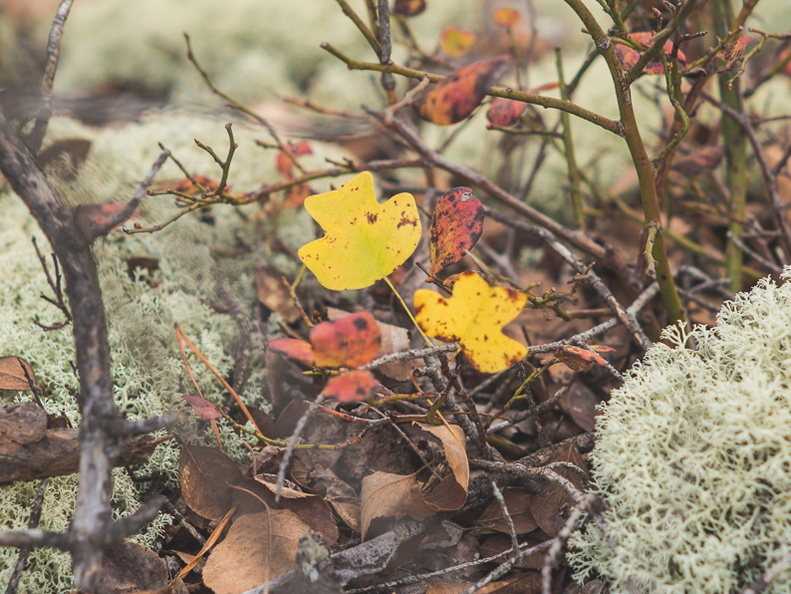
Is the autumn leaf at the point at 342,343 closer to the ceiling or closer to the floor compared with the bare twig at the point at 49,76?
closer to the floor

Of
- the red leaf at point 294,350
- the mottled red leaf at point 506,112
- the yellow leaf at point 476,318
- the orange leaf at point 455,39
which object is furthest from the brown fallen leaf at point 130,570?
the orange leaf at point 455,39

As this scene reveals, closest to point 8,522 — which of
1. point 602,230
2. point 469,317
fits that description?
point 469,317

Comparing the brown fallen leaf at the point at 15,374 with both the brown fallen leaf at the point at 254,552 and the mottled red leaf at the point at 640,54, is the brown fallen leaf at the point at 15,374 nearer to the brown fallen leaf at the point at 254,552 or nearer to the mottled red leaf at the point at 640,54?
the brown fallen leaf at the point at 254,552


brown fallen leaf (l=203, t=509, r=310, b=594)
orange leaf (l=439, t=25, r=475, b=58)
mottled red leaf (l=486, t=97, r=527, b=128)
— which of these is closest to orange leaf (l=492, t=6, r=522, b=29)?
orange leaf (l=439, t=25, r=475, b=58)

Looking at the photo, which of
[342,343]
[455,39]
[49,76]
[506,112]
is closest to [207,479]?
[342,343]

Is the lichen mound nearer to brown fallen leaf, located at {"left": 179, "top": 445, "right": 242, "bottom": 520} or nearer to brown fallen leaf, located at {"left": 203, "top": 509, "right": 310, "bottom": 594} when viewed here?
brown fallen leaf, located at {"left": 203, "top": 509, "right": 310, "bottom": 594}

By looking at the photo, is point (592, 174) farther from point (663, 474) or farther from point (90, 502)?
point (90, 502)
